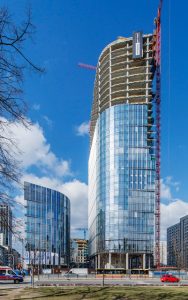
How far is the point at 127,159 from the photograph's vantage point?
149 meters

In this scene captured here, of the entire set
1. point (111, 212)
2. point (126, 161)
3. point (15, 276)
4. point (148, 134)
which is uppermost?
point (148, 134)

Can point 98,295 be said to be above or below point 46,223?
below

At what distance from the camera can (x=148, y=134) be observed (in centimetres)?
15262

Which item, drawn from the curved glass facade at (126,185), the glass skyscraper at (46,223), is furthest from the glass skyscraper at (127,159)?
the glass skyscraper at (46,223)

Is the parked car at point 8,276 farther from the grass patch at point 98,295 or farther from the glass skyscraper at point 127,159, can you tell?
the glass skyscraper at point 127,159

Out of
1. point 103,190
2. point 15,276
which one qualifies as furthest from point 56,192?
point 15,276

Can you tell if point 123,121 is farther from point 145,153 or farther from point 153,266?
point 153,266

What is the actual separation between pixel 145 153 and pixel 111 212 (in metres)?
23.4

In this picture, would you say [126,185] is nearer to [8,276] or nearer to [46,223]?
[46,223]

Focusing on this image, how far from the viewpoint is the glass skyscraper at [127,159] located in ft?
471

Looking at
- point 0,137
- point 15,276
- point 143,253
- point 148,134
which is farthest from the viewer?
point 148,134

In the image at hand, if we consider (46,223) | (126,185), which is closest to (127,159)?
(126,185)

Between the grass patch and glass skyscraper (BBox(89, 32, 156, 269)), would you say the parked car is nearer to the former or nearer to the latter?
the grass patch

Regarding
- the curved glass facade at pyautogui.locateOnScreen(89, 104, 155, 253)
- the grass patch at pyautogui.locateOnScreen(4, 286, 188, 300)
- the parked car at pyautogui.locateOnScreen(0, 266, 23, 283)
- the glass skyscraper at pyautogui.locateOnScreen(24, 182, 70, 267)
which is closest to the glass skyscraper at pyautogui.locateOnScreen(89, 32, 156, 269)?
the curved glass facade at pyautogui.locateOnScreen(89, 104, 155, 253)
